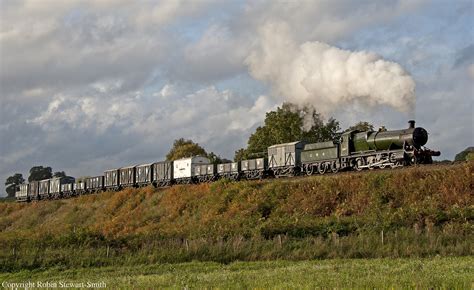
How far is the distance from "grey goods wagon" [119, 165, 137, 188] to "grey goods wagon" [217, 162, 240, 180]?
15888mm

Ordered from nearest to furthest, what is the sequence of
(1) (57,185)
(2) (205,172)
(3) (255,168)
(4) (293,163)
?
1. (4) (293,163)
2. (3) (255,168)
3. (2) (205,172)
4. (1) (57,185)

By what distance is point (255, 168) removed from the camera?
2336 inches

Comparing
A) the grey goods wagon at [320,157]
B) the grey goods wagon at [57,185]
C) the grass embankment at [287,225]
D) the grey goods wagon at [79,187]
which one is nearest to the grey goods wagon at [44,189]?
the grey goods wagon at [57,185]

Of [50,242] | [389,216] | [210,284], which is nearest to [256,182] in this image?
[389,216]

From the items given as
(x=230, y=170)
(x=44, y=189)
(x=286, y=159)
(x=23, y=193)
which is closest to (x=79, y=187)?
(x=44, y=189)

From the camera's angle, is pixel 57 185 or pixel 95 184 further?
pixel 57 185

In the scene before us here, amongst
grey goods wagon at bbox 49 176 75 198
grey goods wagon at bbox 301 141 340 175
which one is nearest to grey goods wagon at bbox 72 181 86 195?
grey goods wagon at bbox 49 176 75 198

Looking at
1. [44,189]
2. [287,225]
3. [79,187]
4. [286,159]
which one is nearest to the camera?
[287,225]

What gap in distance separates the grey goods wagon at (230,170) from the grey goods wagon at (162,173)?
8534 mm

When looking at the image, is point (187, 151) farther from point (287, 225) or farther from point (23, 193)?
point (287, 225)

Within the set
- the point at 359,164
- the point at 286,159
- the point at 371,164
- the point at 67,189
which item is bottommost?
the point at 67,189

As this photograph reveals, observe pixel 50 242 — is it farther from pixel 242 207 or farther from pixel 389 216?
pixel 389 216

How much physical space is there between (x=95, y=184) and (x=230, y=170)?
2683 centimetres

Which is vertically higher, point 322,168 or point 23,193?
point 322,168
